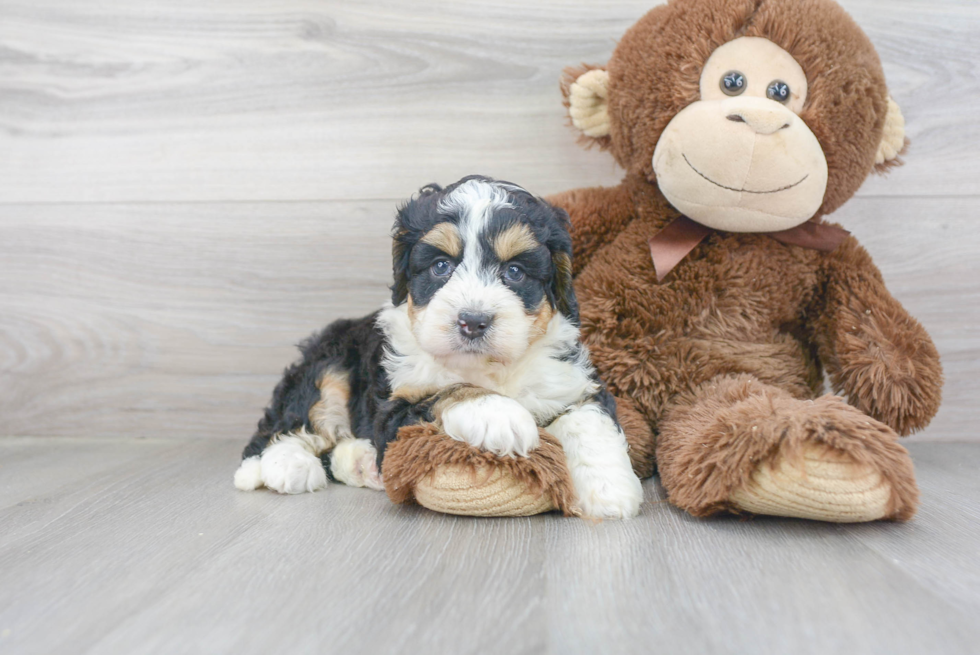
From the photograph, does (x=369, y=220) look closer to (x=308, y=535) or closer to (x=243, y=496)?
(x=243, y=496)

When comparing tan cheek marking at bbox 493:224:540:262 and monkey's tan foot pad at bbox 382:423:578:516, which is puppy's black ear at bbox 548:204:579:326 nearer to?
tan cheek marking at bbox 493:224:540:262

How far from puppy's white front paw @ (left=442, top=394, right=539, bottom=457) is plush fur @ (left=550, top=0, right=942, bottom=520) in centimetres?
37

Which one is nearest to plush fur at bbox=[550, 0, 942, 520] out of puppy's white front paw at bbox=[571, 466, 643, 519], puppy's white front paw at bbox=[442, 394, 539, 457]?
puppy's white front paw at bbox=[571, 466, 643, 519]

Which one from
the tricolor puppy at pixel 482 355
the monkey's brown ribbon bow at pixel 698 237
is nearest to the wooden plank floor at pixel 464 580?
the tricolor puppy at pixel 482 355

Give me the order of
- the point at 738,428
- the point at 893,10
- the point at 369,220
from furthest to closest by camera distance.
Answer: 1. the point at 369,220
2. the point at 893,10
3. the point at 738,428

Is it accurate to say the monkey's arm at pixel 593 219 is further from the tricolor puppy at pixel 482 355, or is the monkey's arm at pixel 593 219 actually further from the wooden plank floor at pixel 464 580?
the wooden plank floor at pixel 464 580

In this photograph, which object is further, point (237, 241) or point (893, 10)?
point (237, 241)

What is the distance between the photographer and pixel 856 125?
1.76m

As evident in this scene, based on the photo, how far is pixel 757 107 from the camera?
1677 mm

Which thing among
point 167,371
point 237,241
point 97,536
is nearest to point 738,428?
point 97,536

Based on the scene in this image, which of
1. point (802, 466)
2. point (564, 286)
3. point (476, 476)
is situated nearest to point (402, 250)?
point (564, 286)

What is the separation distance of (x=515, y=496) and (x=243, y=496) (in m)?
0.74

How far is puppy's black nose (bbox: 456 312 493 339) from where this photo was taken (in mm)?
1451

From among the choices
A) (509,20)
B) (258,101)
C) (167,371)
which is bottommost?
(167,371)
